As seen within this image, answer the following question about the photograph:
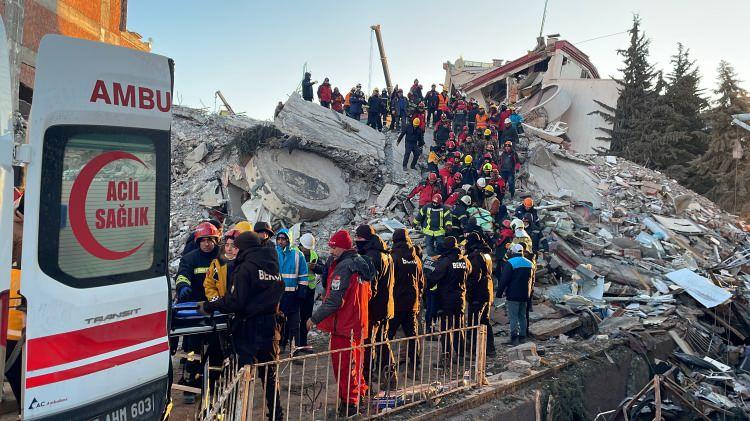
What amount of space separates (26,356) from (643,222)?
16739 millimetres

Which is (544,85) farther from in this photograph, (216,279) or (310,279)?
(216,279)

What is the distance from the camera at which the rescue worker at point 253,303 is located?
464cm

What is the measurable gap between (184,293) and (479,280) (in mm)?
3969

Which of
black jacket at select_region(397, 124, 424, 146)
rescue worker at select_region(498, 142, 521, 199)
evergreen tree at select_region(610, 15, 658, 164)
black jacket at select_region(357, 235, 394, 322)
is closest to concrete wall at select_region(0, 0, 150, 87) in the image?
black jacket at select_region(357, 235, 394, 322)

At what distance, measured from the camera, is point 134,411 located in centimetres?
331

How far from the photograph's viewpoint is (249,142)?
14023 mm

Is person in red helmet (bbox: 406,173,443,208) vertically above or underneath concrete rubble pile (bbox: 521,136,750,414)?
above

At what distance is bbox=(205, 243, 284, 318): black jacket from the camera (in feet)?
15.2

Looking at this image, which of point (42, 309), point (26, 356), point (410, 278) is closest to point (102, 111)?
point (42, 309)

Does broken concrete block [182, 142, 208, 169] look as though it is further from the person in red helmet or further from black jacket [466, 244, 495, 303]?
black jacket [466, 244, 495, 303]

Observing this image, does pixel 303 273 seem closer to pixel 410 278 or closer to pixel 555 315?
pixel 410 278

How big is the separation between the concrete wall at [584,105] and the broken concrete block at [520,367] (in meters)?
21.8

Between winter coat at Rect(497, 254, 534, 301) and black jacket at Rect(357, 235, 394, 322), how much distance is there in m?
2.94

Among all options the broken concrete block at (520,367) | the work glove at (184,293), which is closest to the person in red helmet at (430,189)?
the broken concrete block at (520,367)
